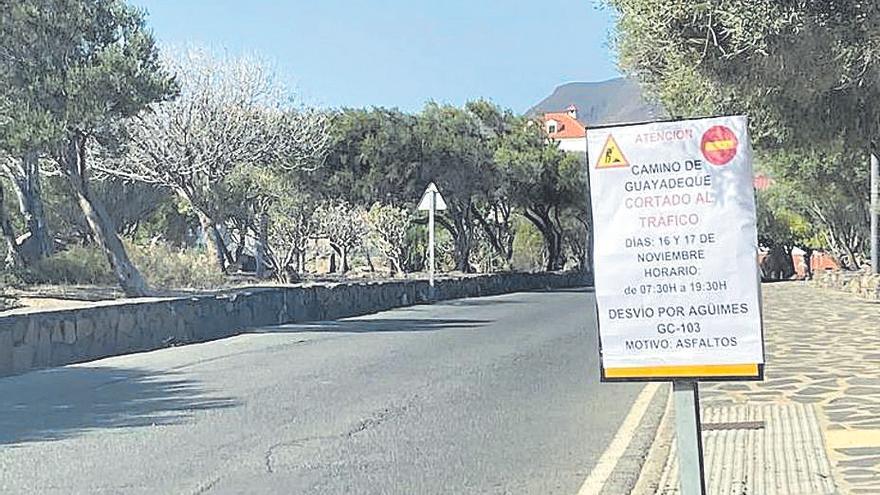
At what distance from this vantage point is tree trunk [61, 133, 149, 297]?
2452 cm

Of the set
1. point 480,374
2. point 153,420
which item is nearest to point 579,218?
point 480,374

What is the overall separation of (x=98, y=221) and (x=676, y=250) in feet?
70.3

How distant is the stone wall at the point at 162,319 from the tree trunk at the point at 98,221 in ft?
10.6

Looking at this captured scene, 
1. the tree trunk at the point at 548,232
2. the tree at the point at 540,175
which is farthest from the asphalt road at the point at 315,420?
the tree trunk at the point at 548,232

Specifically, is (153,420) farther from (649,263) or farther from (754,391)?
(649,263)

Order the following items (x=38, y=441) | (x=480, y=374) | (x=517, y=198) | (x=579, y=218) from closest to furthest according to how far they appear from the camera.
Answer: (x=38, y=441) < (x=480, y=374) < (x=517, y=198) < (x=579, y=218)

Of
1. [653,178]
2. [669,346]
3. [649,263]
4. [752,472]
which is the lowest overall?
[752,472]

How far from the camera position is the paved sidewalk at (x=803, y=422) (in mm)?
8266

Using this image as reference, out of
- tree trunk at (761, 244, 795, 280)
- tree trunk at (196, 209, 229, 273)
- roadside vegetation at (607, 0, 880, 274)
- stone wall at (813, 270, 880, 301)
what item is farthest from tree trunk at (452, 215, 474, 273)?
roadside vegetation at (607, 0, 880, 274)

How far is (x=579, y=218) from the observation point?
63906 millimetres

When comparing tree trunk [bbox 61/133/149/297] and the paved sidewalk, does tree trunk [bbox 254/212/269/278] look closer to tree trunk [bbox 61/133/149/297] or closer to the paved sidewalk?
tree trunk [bbox 61/133/149/297]

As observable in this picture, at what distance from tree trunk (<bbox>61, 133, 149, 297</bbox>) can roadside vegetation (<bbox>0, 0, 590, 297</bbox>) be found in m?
0.05

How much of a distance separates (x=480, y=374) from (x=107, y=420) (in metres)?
5.38

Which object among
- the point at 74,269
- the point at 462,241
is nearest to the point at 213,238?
the point at 74,269
